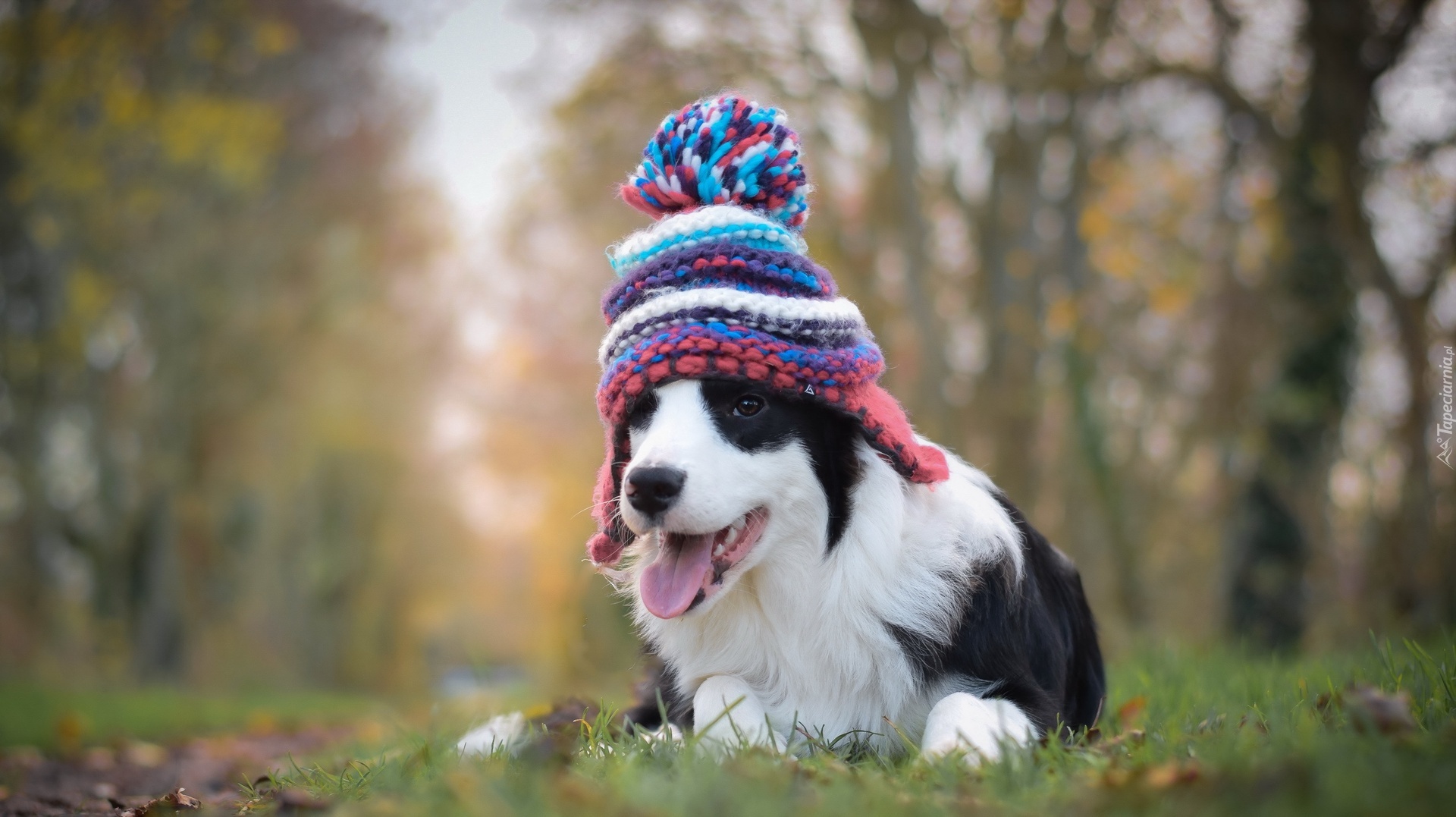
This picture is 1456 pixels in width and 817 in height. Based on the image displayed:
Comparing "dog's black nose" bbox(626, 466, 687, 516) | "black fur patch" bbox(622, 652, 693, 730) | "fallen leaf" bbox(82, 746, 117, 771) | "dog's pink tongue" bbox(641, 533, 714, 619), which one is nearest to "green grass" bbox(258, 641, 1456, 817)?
"black fur patch" bbox(622, 652, 693, 730)

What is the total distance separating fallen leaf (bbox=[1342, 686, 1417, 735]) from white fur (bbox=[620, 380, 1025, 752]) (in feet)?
3.01

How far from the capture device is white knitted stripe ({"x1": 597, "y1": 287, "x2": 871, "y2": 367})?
9.07ft

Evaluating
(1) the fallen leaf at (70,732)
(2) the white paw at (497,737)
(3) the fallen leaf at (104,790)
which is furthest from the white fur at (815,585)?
(1) the fallen leaf at (70,732)

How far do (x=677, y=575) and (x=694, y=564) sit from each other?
60mm

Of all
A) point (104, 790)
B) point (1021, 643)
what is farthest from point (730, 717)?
point (104, 790)

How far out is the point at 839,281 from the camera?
11.4 meters

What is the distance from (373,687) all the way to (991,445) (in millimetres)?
14813

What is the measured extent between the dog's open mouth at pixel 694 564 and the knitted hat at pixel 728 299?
11.0 inches

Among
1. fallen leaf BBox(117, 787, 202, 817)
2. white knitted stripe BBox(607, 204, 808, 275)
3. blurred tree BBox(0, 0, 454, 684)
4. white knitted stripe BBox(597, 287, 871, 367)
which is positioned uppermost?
blurred tree BBox(0, 0, 454, 684)

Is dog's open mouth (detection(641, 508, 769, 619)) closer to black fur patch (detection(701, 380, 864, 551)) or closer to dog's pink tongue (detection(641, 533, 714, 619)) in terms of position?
dog's pink tongue (detection(641, 533, 714, 619))

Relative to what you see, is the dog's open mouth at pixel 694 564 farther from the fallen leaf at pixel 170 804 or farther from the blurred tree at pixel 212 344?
the blurred tree at pixel 212 344

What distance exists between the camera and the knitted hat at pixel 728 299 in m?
2.76

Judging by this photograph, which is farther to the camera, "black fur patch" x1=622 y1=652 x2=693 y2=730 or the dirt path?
the dirt path

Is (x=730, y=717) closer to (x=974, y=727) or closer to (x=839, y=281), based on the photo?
(x=974, y=727)
